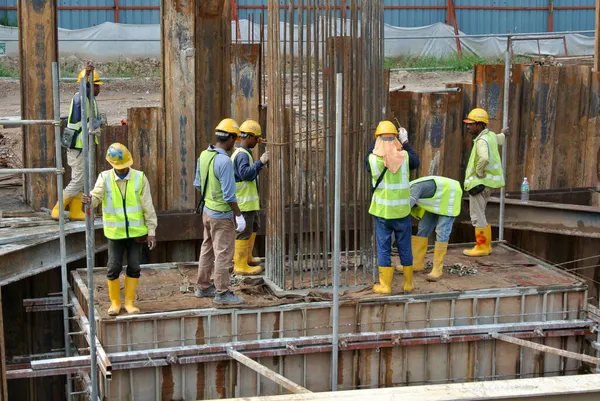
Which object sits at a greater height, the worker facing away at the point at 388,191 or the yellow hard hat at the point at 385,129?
the yellow hard hat at the point at 385,129

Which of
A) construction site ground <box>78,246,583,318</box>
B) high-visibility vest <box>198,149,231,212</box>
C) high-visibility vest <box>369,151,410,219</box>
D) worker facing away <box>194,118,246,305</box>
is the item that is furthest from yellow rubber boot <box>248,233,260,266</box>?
high-visibility vest <box>369,151,410,219</box>

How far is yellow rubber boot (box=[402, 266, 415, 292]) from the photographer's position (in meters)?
11.1

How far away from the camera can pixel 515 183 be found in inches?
586

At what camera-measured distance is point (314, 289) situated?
1119cm

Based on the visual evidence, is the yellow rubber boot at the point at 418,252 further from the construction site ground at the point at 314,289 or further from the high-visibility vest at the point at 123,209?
the high-visibility vest at the point at 123,209

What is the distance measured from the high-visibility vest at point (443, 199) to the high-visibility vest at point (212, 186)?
260 centimetres

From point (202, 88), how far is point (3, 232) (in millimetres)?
3324

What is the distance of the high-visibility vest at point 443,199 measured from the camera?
11.7 metres

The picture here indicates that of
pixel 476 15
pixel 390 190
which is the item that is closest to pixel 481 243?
pixel 390 190

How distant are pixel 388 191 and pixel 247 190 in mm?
1771

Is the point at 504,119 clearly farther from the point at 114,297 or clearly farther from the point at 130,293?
the point at 114,297

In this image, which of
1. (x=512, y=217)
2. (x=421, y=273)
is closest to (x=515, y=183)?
(x=512, y=217)

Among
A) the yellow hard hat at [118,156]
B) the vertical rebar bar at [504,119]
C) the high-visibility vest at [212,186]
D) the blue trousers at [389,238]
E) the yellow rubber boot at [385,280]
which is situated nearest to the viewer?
the yellow hard hat at [118,156]

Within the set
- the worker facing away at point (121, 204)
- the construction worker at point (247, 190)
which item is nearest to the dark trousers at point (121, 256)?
the worker facing away at point (121, 204)
